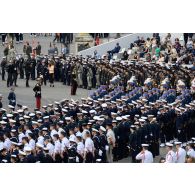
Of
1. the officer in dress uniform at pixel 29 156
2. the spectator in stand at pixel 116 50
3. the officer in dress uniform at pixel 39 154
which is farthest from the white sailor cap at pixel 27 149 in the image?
the spectator in stand at pixel 116 50

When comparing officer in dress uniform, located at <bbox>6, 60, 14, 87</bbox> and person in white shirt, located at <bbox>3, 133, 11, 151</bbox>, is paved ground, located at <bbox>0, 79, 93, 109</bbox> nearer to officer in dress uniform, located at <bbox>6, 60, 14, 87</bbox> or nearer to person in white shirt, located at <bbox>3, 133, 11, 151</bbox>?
officer in dress uniform, located at <bbox>6, 60, 14, 87</bbox>

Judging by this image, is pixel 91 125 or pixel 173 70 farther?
pixel 173 70

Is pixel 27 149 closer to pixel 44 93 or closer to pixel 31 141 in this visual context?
pixel 31 141

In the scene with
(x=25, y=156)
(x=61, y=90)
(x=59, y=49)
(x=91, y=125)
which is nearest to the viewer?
(x=25, y=156)

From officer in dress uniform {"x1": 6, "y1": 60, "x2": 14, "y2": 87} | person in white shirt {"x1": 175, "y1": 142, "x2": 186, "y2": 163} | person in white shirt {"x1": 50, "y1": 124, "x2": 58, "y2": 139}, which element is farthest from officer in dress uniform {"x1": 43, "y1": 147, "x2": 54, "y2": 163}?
officer in dress uniform {"x1": 6, "y1": 60, "x2": 14, "y2": 87}

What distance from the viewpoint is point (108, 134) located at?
39.4 m

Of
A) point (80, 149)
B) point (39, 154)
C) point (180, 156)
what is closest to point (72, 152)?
point (80, 149)

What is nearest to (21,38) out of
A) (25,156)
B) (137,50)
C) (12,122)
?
(137,50)

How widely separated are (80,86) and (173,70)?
599 cm

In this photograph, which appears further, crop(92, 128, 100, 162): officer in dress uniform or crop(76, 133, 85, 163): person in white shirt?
crop(92, 128, 100, 162): officer in dress uniform

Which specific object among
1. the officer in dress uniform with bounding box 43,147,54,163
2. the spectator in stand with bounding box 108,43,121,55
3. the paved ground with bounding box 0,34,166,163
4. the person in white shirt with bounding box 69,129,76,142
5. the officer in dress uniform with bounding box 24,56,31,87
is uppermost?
the spectator in stand with bounding box 108,43,121,55

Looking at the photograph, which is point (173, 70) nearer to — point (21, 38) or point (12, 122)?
point (12, 122)

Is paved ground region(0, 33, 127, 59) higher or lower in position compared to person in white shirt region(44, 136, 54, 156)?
higher

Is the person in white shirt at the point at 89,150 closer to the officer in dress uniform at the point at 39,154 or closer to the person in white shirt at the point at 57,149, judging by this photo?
the person in white shirt at the point at 57,149
